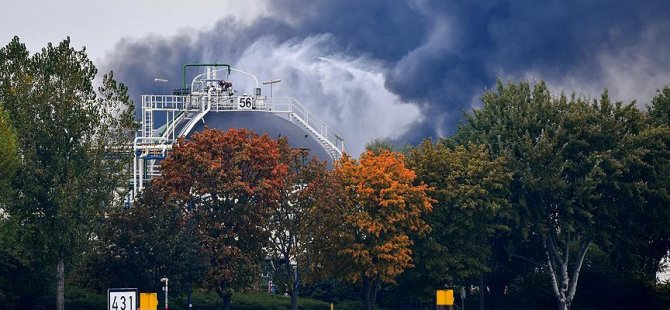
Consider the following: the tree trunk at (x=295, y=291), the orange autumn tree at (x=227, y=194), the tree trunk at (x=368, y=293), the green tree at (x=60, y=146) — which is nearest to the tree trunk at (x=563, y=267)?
the tree trunk at (x=368, y=293)

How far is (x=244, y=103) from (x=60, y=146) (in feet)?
91.8

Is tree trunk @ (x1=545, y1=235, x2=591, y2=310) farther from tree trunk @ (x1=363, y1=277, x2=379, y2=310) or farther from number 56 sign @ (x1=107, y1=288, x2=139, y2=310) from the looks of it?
number 56 sign @ (x1=107, y1=288, x2=139, y2=310)

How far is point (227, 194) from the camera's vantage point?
82750 mm

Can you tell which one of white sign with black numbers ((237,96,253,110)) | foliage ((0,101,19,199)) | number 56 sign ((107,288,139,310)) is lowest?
number 56 sign ((107,288,139,310))

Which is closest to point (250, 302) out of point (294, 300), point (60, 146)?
point (294, 300)

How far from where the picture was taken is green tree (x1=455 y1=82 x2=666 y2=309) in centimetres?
9212

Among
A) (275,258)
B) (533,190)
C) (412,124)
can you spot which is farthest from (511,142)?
(412,124)

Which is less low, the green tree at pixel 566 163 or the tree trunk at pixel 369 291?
the green tree at pixel 566 163

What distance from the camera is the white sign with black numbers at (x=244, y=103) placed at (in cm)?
10325

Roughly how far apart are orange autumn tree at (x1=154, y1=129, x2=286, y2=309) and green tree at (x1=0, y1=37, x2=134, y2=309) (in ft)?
16.0

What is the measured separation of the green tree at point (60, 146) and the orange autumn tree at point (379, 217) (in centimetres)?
1511

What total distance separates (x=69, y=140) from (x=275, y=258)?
1495 cm

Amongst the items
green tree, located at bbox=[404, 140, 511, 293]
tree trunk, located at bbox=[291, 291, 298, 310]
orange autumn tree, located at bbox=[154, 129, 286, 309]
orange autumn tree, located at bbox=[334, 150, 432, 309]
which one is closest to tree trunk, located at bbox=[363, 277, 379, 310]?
orange autumn tree, located at bbox=[334, 150, 432, 309]

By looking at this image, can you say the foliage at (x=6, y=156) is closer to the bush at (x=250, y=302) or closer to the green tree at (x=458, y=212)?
the bush at (x=250, y=302)
